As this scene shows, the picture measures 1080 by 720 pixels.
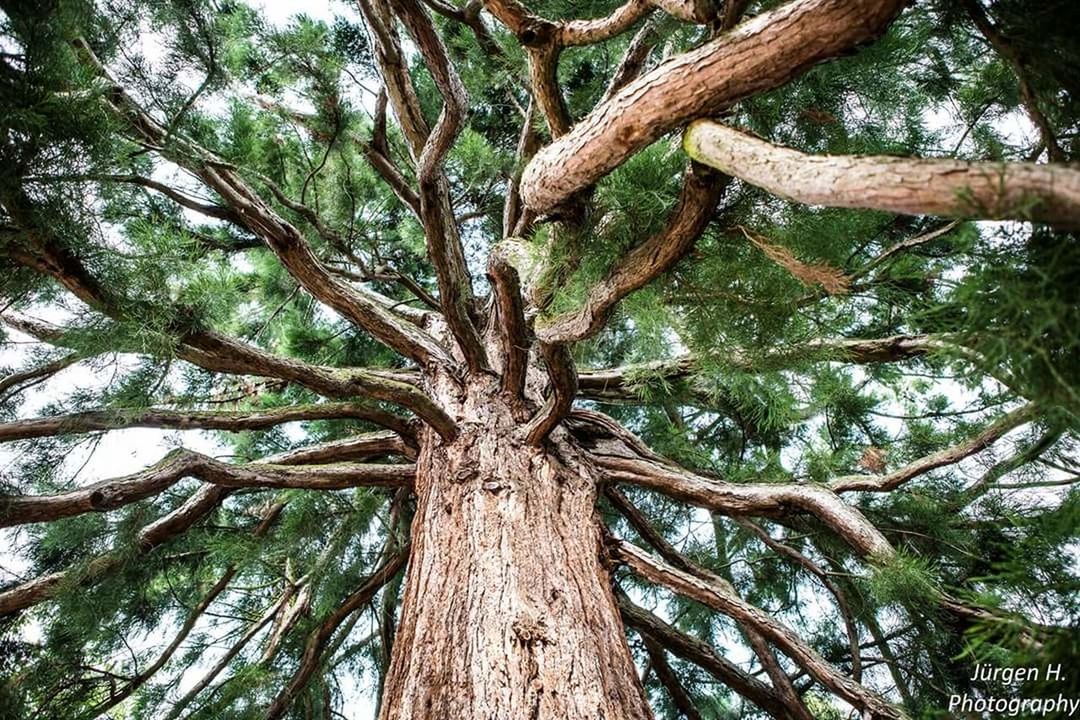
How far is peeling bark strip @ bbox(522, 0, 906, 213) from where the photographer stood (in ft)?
3.23

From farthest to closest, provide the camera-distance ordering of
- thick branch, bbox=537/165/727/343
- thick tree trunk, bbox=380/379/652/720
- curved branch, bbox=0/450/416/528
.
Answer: curved branch, bbox=0/450/416/528, thick tree trunk, bbox=380/379/652/720, thick branch, bbox=537/165/727/343

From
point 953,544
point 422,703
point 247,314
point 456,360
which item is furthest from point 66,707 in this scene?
point 953,544

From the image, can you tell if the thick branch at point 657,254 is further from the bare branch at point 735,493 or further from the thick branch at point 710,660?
the thick branch at point 710,660

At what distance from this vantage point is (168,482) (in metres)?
2.01

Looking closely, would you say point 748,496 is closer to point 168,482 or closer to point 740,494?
point 740,494

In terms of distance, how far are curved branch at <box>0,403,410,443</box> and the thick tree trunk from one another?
547mm

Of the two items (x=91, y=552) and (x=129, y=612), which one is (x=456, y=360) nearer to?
(x=91, y=552)

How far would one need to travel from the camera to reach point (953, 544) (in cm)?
277

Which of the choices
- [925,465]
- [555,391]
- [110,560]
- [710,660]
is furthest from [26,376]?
[925,465]

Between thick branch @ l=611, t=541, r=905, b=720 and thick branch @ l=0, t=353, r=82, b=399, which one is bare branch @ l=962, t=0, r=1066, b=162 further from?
thick branch @ l=0, t=353, r=82, b=399

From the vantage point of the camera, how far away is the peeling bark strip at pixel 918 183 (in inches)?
27.7

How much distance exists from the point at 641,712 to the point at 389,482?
1427mm

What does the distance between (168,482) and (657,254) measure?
66.9 inches

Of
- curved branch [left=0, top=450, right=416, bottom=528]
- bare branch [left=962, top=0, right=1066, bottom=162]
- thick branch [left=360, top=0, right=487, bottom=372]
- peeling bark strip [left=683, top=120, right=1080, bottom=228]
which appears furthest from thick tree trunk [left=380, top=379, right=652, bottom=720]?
bare branch [left=962, top=0, right=1066, bottom=162]
